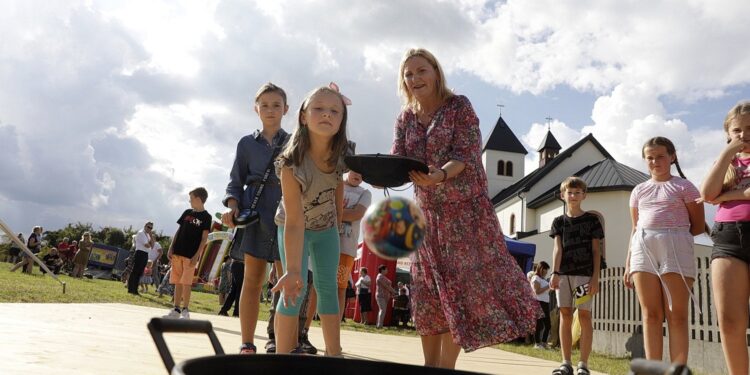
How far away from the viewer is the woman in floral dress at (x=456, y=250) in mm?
2832

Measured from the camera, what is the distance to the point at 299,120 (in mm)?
2961

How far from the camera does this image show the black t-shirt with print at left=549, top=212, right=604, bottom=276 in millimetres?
5223

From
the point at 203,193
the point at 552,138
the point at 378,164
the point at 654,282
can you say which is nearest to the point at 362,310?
the point at 203,193

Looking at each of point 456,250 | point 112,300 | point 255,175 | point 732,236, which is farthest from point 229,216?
point 112,300

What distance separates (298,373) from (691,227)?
3.45 metres

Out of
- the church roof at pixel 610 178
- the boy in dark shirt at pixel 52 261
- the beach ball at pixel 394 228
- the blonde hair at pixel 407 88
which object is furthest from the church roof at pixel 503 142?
the beach ball at pixel 394 228

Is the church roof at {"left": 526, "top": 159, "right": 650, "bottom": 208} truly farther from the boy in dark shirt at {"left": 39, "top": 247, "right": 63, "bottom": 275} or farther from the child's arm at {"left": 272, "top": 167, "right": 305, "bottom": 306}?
the child's arm at {"left": 272, "top": 167, "right": 305, "bottom": 306}

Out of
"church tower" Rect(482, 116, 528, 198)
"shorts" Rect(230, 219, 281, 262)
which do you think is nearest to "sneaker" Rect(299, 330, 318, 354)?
"shorts" Rect(230, 219, 281, 262)

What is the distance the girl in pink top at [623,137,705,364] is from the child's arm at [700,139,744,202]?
54cm

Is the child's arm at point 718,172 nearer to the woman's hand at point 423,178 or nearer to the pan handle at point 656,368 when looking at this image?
the woman's hand at point 423,178

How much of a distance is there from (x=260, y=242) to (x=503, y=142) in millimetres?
59012

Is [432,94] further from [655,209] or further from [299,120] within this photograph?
[655,209]

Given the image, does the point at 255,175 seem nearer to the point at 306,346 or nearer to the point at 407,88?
the point at 407,88

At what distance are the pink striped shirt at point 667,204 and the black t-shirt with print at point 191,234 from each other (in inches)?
220
